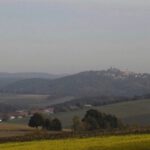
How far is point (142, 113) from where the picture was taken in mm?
100812

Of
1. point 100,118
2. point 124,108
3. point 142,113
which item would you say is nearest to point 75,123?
point 100,118

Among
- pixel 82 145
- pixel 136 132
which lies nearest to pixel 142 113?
pixel 136 132

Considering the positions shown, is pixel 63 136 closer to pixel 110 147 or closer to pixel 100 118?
pixel 110 147

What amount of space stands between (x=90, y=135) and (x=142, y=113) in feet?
219

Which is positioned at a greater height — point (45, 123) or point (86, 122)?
point (45, 123)

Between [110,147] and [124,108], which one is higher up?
[124,108]

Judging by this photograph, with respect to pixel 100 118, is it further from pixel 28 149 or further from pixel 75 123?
pixel 28 149

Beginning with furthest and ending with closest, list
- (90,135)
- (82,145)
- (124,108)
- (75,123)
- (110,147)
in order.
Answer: (124,108) < (75,123) < (90,135) < (82,145) < (110,147)

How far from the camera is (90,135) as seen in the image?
3522cm

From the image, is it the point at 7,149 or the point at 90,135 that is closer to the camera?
the point at 7,149

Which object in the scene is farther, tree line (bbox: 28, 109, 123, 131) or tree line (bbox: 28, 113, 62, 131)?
A: tree line (bbox: 28, 113, 62, 131)

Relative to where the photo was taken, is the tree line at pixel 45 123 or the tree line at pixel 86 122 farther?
the tree line at pixel 45 123

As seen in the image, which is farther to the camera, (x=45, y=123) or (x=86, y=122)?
(x=45, y=123)

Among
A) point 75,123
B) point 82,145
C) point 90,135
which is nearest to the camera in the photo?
point 82,145
